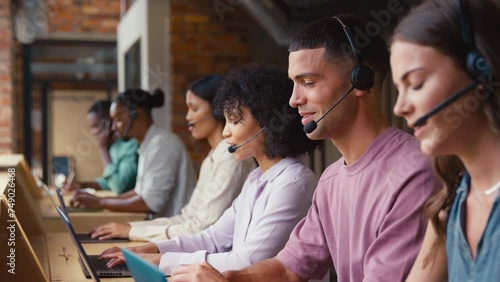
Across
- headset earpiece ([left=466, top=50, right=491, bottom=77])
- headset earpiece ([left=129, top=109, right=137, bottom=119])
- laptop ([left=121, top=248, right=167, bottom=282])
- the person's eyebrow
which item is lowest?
headset earpiece ([left=129, top=109, right=137, bottom=119])

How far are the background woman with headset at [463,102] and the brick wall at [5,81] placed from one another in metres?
6.12

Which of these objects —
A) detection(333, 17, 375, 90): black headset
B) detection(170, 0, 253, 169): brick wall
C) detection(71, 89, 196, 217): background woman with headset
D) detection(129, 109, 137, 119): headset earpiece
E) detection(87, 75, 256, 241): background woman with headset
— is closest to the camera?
detection(333, 17, 375, 90): black headset

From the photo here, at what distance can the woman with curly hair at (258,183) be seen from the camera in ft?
6.42

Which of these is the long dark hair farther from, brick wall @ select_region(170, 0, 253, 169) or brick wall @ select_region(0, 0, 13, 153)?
brick wall @ select_region(0, 0, 13, 153)

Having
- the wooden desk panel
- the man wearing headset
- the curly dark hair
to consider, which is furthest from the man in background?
the man wearing headset

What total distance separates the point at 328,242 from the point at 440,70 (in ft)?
2.23

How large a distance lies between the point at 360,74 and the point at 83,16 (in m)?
6.63

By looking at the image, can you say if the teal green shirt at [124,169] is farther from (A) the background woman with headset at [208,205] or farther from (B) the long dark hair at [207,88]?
(A) the background woman with headset at [208,205]

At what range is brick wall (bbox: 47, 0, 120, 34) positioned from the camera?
25.7 ft

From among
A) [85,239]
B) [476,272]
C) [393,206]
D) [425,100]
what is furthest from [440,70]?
[85,239]

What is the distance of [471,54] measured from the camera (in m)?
1.08

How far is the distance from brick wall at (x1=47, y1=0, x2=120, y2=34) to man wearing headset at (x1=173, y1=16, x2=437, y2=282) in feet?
21.0

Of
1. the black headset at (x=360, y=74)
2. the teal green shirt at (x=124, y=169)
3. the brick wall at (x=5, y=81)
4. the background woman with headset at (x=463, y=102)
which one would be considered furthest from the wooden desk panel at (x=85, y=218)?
the brick wall at (x=5, y=81)

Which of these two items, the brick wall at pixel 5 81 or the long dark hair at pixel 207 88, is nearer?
the long dark hair at pixel 207 88
